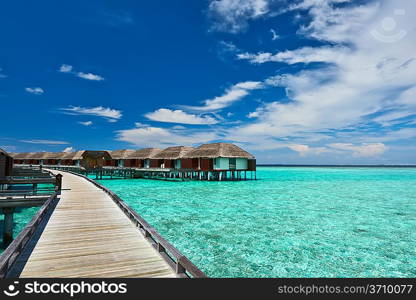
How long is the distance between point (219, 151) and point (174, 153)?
987 cm

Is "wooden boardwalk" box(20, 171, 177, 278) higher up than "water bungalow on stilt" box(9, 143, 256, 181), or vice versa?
"water bungalow on stilt" box(9, 143, 256, 181)

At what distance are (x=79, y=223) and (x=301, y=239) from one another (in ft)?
28.2

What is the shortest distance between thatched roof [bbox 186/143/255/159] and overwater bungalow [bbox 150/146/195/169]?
216cm

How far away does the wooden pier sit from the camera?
394 centimetres

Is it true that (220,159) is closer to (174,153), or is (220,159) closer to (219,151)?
(219,151)

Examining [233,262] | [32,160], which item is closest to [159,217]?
[233,262]

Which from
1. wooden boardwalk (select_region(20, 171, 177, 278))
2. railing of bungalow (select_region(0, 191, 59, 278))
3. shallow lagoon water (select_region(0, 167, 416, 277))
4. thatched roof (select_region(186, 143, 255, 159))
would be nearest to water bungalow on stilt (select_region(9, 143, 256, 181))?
thatched roof (select_region(186, 143, 255, 159))

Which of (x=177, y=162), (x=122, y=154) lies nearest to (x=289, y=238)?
(x=177, y=162)

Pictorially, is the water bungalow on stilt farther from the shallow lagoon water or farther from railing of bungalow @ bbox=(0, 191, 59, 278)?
railing of bungalow @ bbox=(0, 191, 59, 278)

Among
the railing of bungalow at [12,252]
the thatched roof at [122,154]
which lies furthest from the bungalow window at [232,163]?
the railing of bungalow at [12,252]

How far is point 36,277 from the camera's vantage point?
12.5 ft

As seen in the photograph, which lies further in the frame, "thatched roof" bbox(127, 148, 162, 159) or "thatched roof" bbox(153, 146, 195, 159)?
"thatched roof" bbox(127, 148, 162, 159)

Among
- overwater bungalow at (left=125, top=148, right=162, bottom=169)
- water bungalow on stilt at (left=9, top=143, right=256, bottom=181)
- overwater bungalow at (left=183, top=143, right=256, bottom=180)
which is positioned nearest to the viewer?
overwater bungalow at (left=183, top=143, right=256, bottom=180)

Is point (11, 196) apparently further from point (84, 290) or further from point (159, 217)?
point (84, 290)
